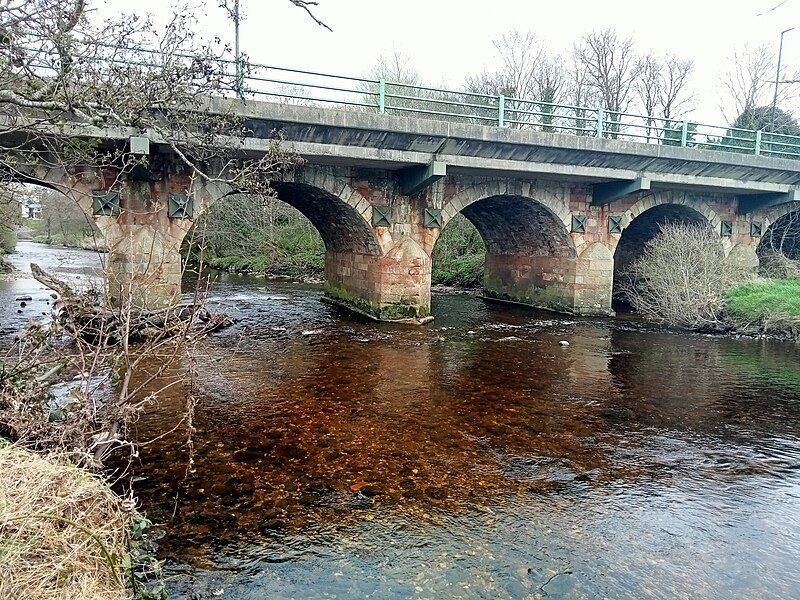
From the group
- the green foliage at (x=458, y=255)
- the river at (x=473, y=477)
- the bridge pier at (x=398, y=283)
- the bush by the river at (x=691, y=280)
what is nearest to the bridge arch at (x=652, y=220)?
the bush by the river at (x=691, y=280)

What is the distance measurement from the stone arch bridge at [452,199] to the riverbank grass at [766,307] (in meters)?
2.88

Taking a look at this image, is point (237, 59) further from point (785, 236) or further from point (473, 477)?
point (785, 236)

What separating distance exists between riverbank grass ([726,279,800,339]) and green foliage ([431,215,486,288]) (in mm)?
9696

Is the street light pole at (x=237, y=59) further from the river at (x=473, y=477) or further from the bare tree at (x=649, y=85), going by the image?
the bare tree at (x=649, y=85)

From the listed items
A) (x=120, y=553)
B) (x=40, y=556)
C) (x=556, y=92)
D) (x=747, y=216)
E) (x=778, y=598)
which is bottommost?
(x=778, y=598)

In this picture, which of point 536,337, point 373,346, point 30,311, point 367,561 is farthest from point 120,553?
point 30,311

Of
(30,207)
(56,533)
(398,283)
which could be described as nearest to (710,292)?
(398,283)

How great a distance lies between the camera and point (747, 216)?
18281mm

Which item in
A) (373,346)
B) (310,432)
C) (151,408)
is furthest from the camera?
(373,346)

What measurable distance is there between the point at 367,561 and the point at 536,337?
9.65 m

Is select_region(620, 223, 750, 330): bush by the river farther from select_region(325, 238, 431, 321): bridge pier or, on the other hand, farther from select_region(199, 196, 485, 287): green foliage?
select_region(199, 196, 485, 287): green foliage

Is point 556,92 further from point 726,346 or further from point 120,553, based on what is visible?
point 120,553

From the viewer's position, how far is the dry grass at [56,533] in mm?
2475

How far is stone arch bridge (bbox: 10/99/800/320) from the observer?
1154cm
